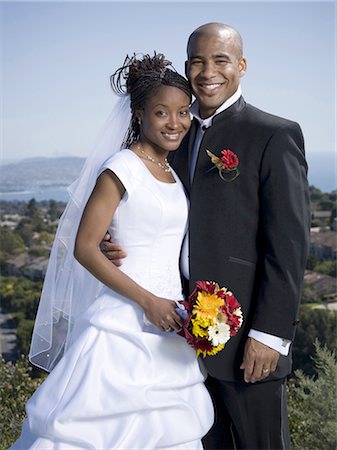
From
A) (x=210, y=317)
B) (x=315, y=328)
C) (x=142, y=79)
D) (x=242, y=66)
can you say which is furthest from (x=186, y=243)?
(x=315, y=328)

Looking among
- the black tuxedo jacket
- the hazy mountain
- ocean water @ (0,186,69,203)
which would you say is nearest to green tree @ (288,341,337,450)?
the black tuxedo jacket

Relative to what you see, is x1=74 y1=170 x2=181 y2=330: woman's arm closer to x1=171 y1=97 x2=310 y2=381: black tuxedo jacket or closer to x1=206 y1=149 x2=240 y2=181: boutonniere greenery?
→ x1=171 y1=97 x2=310 y2=381: black tuxedo jacket

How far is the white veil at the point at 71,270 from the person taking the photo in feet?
11.7

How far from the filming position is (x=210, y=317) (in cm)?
293

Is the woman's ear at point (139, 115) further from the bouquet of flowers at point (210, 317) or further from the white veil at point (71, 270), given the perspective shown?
the bouquet of flowers at point (210, 317)

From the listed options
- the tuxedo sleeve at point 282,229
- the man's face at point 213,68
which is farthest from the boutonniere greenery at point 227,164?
the man's face at point 213,68

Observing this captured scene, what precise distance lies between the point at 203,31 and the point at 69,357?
154cm

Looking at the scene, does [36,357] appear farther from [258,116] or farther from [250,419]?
[258,116]

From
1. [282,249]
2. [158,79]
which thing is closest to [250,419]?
[282,249]

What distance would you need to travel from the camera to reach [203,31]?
3.31 m

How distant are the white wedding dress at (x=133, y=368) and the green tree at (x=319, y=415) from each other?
9.22ft

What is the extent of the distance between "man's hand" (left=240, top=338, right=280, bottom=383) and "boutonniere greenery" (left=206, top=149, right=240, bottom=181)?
2.35ft

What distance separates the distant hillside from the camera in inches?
495

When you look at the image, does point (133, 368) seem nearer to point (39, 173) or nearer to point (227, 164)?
point (227, 164)
